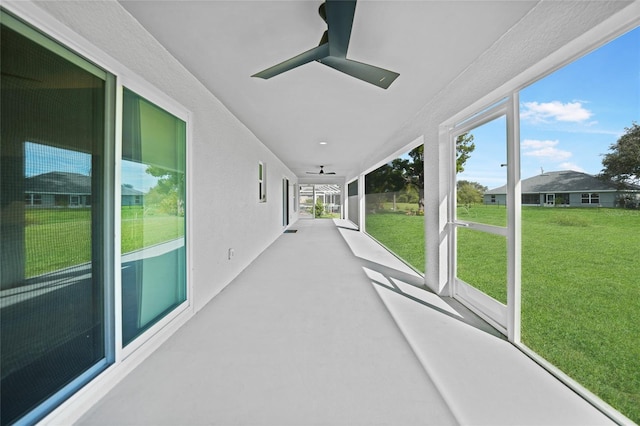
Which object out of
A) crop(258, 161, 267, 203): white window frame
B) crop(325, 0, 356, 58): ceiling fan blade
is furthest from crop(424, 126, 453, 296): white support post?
crop(258, 161, 267, 203): white window frame

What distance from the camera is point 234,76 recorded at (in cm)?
266

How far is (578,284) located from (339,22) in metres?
3.10

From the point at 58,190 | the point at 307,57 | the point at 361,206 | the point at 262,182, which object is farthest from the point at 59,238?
the point at 361,206

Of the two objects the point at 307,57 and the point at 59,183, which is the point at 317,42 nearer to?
the point at 307,57

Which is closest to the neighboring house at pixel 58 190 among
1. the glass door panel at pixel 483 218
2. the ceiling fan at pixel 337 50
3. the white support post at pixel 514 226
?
the ceiling fan at pixel 337 50

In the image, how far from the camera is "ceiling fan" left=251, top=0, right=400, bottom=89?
135cm

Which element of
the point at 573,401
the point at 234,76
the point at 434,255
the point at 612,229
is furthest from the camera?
the point at 434,255

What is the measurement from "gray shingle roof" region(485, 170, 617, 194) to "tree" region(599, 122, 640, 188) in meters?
0.06

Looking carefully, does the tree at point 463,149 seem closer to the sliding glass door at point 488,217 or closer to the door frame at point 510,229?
the sliding glass door at point 488,217

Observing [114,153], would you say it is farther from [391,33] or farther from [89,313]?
[391,33]

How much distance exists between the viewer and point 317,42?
82.4 inches

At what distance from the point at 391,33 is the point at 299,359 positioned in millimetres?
2555

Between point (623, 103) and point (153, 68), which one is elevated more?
point (153, 68)

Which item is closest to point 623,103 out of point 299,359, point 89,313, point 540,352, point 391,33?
point 391,33
